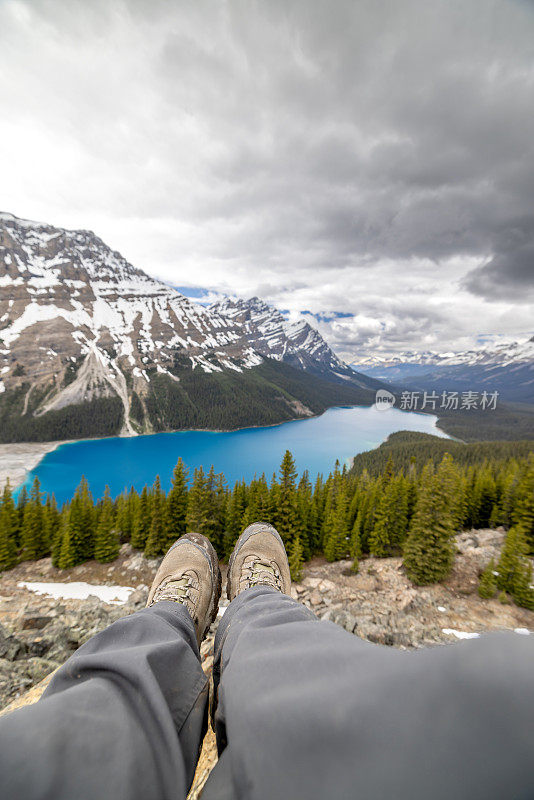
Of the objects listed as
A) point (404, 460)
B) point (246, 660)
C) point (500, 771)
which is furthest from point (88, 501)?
point (404, 460)

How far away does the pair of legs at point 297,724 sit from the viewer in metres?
0.83

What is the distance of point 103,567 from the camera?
58.9 ft

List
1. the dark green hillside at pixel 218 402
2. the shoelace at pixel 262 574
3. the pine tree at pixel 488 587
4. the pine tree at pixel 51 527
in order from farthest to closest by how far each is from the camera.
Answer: the dark green hillside at pixel 218 402 → the pine tree at pixel 51 527 → the pine tree at pixel 488 587 → the shoelace at pixel 262 574

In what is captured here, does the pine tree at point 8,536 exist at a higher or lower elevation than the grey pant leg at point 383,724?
lower

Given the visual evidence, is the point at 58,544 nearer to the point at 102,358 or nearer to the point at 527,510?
the point at 527,510

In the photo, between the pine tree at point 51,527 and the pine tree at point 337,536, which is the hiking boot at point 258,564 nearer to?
the pine tree at point 337,536

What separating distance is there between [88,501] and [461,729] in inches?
950

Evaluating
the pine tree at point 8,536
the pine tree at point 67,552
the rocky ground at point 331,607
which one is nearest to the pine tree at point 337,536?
the rocky ground at point 331,607

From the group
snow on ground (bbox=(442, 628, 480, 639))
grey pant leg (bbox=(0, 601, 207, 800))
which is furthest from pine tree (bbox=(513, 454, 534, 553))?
grey pant leg (bbox=(0, 601, 207, 800))

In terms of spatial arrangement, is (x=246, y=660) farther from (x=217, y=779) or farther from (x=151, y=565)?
(x=151, y=565)

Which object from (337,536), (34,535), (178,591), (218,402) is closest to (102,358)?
(218,402)

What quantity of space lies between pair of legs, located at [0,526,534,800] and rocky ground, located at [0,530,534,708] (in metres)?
4.62

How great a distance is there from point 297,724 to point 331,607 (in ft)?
32.3

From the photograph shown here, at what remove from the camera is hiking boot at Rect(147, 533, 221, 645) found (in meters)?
3.76
